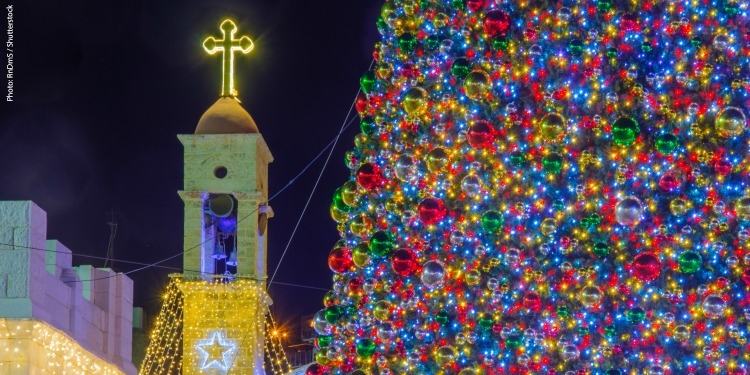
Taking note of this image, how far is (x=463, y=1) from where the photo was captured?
29.4ft

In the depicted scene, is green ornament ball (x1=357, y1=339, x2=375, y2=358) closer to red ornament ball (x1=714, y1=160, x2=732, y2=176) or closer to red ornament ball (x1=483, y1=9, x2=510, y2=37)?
red ornament ball (x1=483, y1=9, x2=510, y2=37)

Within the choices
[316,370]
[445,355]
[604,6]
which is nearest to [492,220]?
[445,355]

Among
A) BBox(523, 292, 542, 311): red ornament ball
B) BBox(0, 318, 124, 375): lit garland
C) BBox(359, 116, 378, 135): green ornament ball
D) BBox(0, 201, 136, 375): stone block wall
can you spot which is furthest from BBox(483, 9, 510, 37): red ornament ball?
BBox(0, 318, 124, 375): lit garland

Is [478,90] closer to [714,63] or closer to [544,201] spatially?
[544,201]

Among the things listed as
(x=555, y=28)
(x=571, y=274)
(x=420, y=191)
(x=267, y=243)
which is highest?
(x=267, y=243)

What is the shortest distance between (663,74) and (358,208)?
232cm

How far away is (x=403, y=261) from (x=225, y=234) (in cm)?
1791

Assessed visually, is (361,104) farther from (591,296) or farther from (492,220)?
(591,296)

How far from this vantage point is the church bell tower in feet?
81.8

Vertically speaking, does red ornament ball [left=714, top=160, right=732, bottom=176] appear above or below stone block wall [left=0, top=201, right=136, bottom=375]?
below

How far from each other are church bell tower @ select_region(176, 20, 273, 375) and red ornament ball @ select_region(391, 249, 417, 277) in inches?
636

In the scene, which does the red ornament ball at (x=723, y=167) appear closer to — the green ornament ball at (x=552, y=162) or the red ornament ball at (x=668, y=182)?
the red ornament ball at (x=668, y=182)

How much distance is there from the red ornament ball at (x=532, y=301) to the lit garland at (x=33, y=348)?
5.37 m

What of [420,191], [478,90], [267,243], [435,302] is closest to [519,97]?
[478,90]
